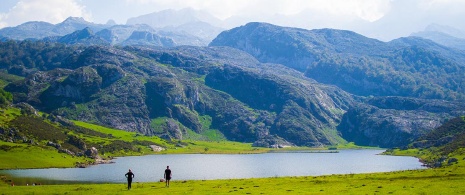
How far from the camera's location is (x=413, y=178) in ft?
223

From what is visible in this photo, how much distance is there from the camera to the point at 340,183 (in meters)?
65.4

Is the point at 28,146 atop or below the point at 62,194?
atop

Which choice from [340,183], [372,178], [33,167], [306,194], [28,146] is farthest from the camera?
[28,146]

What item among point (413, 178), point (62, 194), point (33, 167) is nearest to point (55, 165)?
point (33, 167)

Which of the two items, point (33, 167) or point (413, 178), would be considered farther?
point (33, 167)

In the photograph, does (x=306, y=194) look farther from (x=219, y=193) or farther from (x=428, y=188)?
(x=428, y=188)

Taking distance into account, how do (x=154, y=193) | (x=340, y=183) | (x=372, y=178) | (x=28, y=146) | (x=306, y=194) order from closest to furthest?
1. (x=306, y=194)
2. (x=154, y=193)
3. (x=340, y=183)
4. (x=372, y=178)
5. (x=28, y=146)

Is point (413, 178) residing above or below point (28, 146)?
below

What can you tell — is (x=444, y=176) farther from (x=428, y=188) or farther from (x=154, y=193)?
(x=154, y=193)

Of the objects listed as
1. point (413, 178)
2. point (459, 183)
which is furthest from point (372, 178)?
point (459, 183)

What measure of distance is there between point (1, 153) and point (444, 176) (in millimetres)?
160619

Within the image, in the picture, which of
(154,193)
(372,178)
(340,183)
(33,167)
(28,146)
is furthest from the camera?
(28,146)

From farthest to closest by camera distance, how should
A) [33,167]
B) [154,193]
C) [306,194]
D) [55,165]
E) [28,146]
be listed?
[28,146] < [55,165] < [33,167] < [154,193] < [306,194]

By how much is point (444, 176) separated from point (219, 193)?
3600 cm
